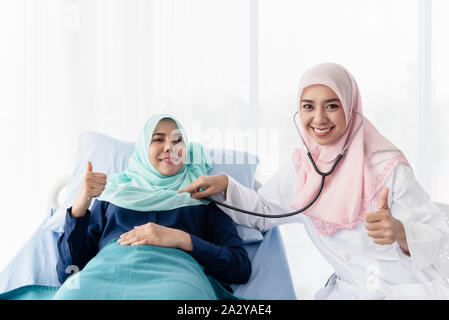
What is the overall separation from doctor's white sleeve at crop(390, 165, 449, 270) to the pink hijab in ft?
0.12

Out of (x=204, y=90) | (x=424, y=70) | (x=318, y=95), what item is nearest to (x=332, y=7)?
(x=424, y=70)

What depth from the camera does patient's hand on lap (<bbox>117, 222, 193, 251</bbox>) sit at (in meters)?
0.93

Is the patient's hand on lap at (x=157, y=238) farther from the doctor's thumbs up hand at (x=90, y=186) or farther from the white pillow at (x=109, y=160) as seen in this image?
the white pillow at (x=109, y=160)

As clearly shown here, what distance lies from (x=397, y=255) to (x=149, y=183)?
0.68m

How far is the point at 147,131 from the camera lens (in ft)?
3.87

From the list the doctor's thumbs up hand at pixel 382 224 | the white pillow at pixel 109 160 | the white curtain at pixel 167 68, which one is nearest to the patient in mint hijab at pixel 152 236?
the white pillow at pixel 109 160

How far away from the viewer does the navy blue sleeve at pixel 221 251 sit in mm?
977

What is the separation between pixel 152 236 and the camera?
0.93 metres

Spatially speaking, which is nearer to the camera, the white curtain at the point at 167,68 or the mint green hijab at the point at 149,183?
the mint green hijab at the point at 149,183

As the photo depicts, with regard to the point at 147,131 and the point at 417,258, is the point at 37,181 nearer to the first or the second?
the point at 147,131

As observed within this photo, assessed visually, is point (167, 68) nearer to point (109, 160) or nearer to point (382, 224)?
point (109, 160)

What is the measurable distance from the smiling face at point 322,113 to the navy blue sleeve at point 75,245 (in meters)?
0.59

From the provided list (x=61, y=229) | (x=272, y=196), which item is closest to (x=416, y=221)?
(x=272, y=196)

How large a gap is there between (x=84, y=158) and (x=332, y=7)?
125 cm
